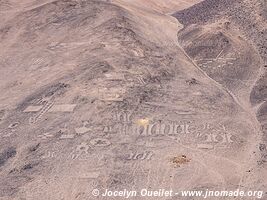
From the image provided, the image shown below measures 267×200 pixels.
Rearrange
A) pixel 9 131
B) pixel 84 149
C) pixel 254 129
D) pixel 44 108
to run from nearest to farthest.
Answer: pixel 84 149, pixel 9 131, pixel 254 129, pixel 44 108

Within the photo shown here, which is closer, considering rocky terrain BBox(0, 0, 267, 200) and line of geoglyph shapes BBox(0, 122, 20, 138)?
rocky terrain BBox(0, 0, 267, 200)

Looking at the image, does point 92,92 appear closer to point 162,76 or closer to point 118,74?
point 118,74

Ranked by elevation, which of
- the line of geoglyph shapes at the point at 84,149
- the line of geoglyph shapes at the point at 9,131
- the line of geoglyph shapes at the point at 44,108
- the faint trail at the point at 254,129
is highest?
the line of geoglyph shapes at the point at 44,108

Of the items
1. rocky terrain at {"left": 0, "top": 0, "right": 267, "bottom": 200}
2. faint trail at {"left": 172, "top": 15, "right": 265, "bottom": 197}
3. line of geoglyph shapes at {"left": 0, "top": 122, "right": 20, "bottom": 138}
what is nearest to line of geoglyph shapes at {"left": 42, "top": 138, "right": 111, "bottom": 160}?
rocky terrain at {"left": 0, "top": 0, "right": 267, "bottom": 200}

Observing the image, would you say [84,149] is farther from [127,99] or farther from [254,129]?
[254,129]

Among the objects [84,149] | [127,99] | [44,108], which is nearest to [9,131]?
[44,108]

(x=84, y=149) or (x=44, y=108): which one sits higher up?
(x=44, y=108)

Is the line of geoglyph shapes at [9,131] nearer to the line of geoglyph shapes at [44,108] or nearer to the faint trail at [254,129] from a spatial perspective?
the line of geoglyph shapes at [44,108]

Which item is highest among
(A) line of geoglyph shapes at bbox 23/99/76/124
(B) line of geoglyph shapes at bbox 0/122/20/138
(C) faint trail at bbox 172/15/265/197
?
(A) line of geoglyph shapes at bbox 23/99/76/124

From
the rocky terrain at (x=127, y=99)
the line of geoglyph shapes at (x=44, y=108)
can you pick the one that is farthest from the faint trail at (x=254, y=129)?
the line of geoglyph shapes at (x=44, y=108)

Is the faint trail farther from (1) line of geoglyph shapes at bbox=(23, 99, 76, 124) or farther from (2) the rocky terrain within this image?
(1) line of geoglyph shapes at bbox=(23, 99, 76, 124)
